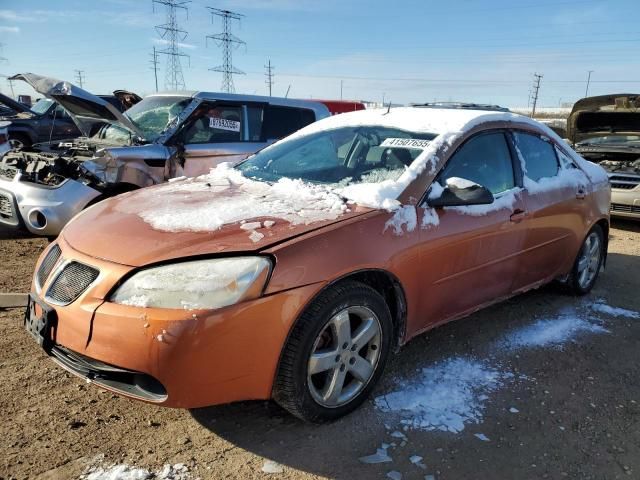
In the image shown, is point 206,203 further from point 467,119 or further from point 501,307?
point 501,307

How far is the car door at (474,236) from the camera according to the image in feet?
10.0

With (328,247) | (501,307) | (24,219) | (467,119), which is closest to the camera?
(328,247)

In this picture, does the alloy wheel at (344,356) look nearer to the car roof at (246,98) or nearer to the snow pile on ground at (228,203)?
the snow pile on ground at (228,203)

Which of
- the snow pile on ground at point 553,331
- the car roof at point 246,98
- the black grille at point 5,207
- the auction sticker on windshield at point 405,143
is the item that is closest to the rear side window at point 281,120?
the car roof at point 246,98

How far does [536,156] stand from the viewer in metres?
4.03

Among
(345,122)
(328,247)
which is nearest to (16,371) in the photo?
(328,247)

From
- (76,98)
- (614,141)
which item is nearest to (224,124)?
(76,98)

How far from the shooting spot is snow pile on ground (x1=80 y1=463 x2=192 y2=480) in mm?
2256

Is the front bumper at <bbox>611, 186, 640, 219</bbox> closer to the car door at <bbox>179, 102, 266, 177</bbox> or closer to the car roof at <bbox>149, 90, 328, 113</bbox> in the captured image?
the car roof at <bbox>149, 90, 328, 113</bbox>

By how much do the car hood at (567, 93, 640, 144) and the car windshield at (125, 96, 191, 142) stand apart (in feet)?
21.3

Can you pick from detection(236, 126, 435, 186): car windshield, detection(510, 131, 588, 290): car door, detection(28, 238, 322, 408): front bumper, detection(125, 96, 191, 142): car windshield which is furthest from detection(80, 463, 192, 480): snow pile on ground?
detection(125, 96, 191, 142): car windshield

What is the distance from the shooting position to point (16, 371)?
3.05m

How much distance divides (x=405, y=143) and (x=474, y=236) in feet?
2.42

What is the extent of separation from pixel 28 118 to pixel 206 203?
12668mm
